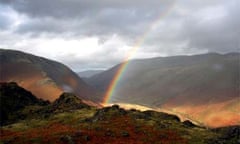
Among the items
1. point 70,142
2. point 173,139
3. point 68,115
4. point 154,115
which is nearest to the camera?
point 70,142

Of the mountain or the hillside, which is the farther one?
the mountain

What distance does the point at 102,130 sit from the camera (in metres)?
74.0

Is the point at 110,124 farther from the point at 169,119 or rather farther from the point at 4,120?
the point at 4,120

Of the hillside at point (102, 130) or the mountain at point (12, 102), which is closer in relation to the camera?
the hillside at point (102, 130)

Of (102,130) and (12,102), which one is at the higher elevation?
(12,102)

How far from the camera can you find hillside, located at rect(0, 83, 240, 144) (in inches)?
2638

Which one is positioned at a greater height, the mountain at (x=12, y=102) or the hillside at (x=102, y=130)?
the mountain at (x=12, y=102)

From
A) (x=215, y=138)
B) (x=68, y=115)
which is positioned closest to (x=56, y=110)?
(x=68, y=115)

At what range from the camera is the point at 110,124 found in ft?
263

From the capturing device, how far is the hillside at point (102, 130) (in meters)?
67.0

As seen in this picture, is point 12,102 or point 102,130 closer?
point 102,130

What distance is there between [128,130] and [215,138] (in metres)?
18.6

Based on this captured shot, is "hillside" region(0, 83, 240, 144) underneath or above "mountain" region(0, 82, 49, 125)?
underneath

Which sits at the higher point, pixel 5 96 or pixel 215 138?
pixel 5 96
